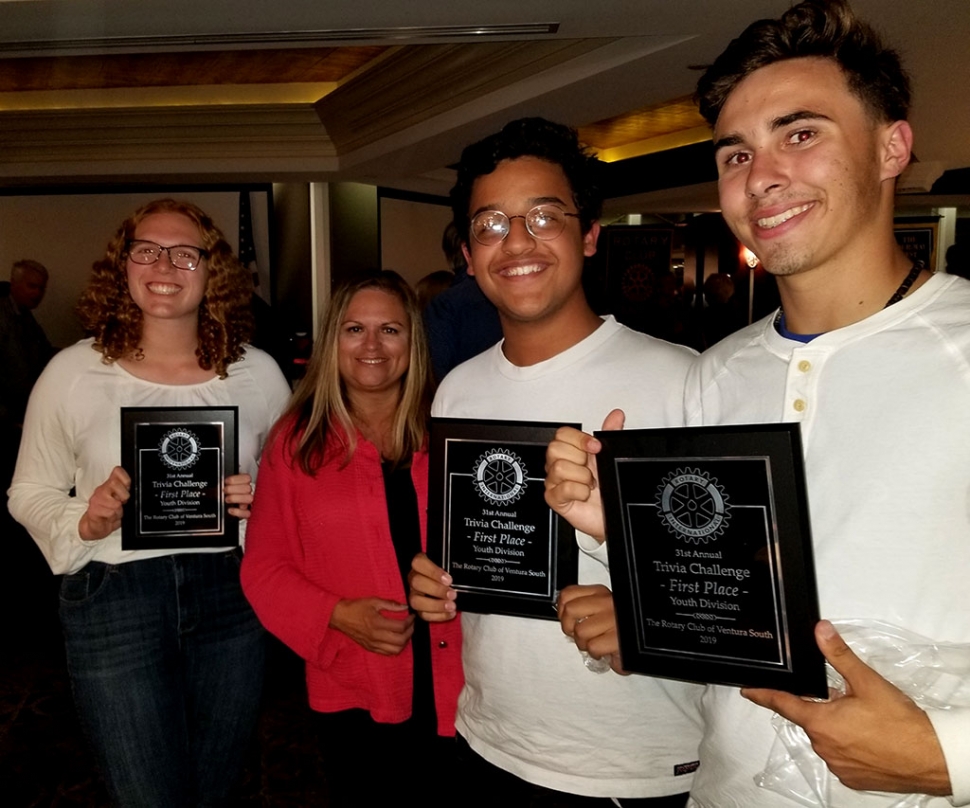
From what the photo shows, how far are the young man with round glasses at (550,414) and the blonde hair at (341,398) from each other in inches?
12.3

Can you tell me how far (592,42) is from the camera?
520 centimetres

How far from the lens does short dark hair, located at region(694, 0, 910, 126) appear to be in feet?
4.19

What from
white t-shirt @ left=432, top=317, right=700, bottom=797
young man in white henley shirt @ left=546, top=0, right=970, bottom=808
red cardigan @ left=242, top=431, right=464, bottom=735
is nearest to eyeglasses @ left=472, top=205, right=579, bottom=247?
white t-shirt @ left=432, top=317, right=700, bottom=797

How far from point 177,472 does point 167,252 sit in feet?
1.95

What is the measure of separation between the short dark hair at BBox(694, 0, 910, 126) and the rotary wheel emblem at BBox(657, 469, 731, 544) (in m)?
0.67

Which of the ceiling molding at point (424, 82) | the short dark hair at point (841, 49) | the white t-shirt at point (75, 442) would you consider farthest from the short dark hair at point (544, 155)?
the ceiling molding at point (424, 82)

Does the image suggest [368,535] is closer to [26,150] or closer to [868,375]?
[868,375]

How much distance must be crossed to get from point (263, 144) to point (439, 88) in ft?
8.88

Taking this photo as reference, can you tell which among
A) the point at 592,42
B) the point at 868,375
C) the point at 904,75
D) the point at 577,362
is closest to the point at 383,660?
the point at 577,362

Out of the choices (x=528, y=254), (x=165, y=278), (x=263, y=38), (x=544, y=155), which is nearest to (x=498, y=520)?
(x=528, y=254)

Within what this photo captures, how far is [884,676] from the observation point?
1.13 m

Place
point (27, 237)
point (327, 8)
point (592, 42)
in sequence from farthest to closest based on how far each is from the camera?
point (27, 237)
point (592, 42)
point (327, 8)

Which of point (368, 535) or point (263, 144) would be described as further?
point (263, 144)

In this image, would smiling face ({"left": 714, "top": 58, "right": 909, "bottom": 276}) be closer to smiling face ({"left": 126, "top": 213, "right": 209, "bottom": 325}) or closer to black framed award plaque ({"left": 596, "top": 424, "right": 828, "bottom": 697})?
black framed award plaque ({"left": 596, "top": 424, "right": 828, "bottom": 697})
